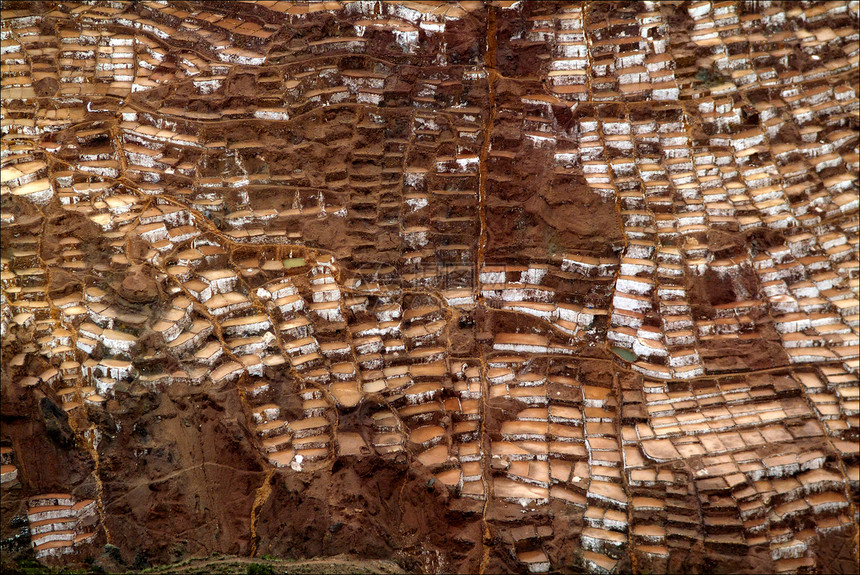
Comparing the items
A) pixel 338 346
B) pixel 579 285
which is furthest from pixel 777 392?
pixel 338 346

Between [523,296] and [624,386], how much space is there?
1.28m

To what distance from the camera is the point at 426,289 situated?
9922 millimetres

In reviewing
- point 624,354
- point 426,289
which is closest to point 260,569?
point 426,289

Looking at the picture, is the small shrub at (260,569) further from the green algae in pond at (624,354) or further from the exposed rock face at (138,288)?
the green algae in pond at (624,354)

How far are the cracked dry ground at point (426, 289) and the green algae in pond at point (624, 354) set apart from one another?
0.02m

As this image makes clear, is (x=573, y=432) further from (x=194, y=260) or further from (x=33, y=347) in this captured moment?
(x=33, y=347)

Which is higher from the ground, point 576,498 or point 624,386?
point 624,386

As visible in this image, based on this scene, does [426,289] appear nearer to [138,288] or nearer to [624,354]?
[624,354]

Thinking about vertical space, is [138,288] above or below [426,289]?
above

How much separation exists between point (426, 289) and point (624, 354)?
1.98 metres

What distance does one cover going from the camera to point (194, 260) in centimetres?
951

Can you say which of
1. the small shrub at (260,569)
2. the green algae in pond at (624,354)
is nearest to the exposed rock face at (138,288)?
the small shrub at (260,569)

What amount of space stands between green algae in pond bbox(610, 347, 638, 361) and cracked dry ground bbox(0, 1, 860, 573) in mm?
22

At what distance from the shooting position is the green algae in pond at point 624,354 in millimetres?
9742
